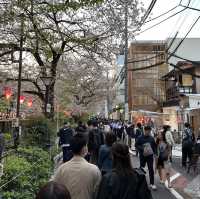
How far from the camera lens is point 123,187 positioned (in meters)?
3.73

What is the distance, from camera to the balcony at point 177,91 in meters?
35.1

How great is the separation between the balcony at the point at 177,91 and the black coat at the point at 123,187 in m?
31.5

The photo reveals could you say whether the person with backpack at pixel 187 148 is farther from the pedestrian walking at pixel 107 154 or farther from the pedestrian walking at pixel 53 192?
the pedestrian walking at pixel 53 192

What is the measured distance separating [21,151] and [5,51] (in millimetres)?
6785

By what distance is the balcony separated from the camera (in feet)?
115

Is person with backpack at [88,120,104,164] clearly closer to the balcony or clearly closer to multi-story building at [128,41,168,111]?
the balcony

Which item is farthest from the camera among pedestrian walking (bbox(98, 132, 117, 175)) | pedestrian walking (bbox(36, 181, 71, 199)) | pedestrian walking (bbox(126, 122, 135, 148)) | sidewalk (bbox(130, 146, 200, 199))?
pedestrian walking (bbox(126, 122, 135, 148))

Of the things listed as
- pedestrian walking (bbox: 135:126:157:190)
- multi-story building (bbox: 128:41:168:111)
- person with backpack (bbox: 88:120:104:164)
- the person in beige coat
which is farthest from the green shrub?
multi-story building (bbox: 128:41:168:111)

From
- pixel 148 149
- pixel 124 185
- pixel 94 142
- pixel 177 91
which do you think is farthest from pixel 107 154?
pixel 177 91

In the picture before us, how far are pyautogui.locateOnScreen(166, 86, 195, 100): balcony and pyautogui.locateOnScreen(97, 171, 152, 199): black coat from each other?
31.5 m

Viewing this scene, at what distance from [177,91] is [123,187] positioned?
34789mm

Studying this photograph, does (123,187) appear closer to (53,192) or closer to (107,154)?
(53,192)

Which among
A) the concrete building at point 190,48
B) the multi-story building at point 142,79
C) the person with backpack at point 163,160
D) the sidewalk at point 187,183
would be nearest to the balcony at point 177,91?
the concrete building at point 190,48

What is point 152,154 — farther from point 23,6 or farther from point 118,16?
point 118,16
